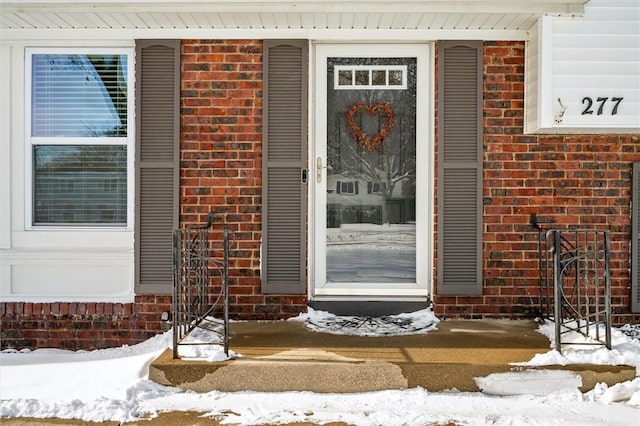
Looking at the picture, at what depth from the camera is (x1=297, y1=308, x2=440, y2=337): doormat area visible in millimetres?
4250

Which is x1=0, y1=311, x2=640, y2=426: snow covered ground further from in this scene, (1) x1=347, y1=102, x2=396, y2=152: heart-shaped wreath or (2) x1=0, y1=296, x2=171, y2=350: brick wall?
(1) x1=347, y1=102, x2=396, y2=152: heart-shaped wreath

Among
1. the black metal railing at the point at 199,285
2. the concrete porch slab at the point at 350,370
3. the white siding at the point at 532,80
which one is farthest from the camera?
the white siding at the point at 532,80

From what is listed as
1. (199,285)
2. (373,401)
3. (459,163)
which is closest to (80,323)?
(199,285)

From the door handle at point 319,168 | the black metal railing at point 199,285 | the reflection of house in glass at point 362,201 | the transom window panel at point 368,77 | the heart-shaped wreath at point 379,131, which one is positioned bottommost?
the black metal railing at point 199,285

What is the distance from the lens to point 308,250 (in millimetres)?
4727

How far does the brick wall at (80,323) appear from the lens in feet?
15.4

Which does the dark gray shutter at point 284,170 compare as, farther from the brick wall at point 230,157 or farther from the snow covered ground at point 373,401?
the snow covered ground at point 373,401

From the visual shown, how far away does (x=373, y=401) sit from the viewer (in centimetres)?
340

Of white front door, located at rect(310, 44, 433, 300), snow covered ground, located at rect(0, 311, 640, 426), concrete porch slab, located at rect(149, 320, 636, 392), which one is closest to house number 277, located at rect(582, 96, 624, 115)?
white front door, located at rect(310, 44, 433, 300)

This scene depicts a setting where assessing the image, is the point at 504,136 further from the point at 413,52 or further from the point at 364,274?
the point at 364,274

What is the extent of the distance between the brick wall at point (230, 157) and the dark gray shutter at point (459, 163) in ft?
4.30

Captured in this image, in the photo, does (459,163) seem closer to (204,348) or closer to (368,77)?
(368,77)

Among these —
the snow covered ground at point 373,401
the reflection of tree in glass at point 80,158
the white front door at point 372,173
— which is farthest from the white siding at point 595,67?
the reflection of tree in glass at point 80,158

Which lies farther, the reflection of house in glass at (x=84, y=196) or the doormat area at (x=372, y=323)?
the reflection of house in glass at (x=84, y=196)
